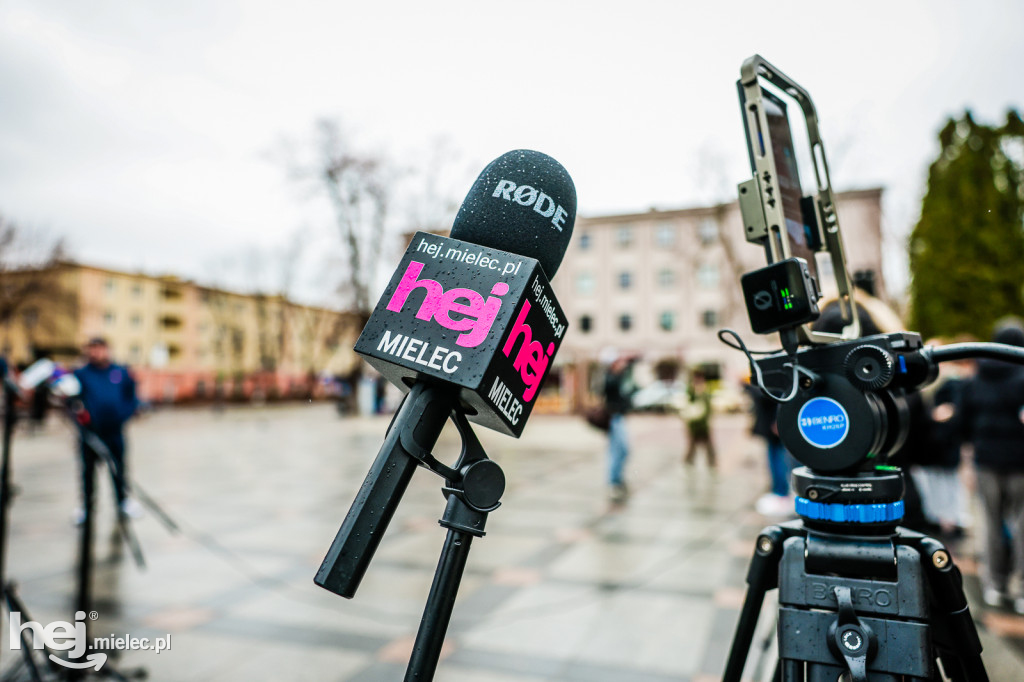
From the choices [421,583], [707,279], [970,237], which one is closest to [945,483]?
[421,583]

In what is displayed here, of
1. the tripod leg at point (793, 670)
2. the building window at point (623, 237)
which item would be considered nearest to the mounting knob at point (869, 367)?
the tripod leg at point (793, 670)

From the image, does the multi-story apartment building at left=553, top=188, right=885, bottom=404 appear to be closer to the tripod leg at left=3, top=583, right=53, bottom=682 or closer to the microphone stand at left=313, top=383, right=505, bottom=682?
the tripod leg at left=3, top=583, right=53, bottom=682

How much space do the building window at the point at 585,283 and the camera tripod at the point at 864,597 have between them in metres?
34.2

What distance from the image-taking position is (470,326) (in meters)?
1.01

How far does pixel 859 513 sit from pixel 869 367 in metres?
0.26

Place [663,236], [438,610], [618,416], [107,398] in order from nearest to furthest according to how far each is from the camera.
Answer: [438,610], [107,398], [618,416], [663,236]

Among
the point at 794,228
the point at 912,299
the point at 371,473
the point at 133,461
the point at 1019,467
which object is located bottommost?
the point at 133,461

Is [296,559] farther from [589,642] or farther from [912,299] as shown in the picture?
[912,299]

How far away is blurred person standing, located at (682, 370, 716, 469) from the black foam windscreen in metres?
8.98

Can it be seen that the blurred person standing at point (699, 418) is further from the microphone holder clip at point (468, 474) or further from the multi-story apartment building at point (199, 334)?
the multi-story apartment building at point (199, 334)

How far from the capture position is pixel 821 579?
1.12 m

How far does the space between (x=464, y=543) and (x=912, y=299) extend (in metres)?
27.6

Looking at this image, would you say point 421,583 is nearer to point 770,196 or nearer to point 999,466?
point 999,466

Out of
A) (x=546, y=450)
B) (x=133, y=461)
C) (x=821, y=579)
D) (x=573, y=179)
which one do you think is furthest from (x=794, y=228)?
(x=133, y=461)
